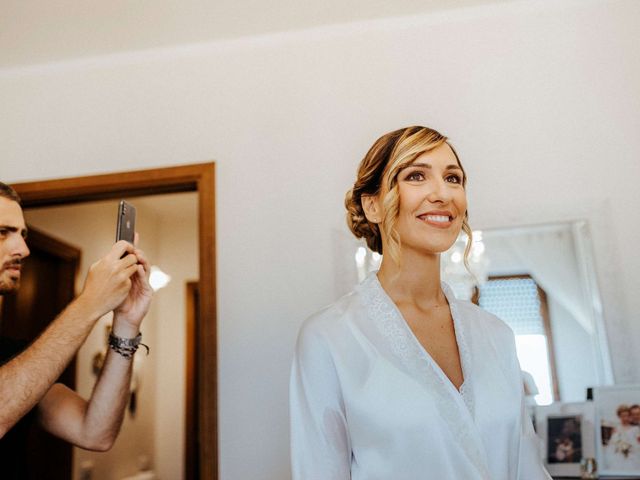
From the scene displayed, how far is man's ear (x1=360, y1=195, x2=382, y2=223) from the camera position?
4.86ft

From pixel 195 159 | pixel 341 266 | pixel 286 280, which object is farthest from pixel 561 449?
pixel 195 159

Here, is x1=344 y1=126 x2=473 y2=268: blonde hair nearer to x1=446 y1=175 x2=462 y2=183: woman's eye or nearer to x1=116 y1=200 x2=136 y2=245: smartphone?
x1=446 y1=175 x2=462 y2=183: woman's eye

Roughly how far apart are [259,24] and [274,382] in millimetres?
1487

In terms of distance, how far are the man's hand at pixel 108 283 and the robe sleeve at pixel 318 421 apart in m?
0.58

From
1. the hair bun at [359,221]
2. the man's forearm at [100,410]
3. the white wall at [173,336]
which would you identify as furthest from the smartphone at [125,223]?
the white wall at [173,336]

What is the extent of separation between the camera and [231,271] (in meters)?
2.52

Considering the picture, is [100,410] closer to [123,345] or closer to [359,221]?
[123,345]

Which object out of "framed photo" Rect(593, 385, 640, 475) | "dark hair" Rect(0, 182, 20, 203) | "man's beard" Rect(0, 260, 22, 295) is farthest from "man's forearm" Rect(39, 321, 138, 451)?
"framed photo" Rect(593, 385, 640, 475)

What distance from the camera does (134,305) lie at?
1.75m

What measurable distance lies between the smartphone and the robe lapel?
703 mm

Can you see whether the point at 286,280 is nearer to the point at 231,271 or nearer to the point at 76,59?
the point at 231,271

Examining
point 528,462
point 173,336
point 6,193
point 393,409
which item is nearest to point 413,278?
point 393,409

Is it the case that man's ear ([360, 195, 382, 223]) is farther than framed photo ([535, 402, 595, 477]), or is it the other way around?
framed photo ([535, 402, 595, 477])

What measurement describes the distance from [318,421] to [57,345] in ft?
2.25
